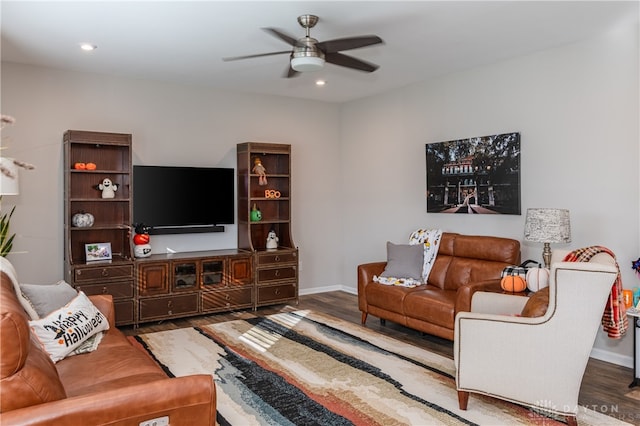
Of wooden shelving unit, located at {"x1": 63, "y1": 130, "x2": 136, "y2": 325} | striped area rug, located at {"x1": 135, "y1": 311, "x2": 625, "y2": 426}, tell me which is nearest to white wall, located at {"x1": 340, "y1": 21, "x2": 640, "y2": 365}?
striped area rug, located at {"x1": 135, "y1": 311, "x2": 625, "y2": 426}

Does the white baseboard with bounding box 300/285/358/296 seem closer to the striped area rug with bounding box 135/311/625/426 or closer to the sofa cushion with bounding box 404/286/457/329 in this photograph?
the striped area rug with bounding box 135/311/625/426

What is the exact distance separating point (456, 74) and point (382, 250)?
92.0 inches

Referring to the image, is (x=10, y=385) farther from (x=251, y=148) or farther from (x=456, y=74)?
(x=456, y=74)

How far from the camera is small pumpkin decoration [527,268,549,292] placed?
3679 millimetres

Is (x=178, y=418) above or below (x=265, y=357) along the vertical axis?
above

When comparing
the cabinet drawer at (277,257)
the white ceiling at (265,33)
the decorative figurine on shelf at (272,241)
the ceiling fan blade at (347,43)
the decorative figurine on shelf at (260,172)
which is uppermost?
the white ceiling at (265,33)

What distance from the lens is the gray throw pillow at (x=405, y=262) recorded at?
4.87 meters

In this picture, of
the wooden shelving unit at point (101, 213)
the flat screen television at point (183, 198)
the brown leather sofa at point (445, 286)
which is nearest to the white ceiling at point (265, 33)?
the wooden shelving unit at point (101, 213)

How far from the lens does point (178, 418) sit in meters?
1.87

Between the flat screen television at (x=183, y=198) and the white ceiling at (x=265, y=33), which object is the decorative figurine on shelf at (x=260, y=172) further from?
the white ceiling at (x=265, y=33)

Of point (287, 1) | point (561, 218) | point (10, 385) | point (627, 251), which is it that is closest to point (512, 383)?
point (561, 218)

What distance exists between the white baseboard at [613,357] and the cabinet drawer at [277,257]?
3.30 metres

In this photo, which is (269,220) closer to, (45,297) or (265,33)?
(265,33)

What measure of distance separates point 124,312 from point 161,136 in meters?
2.02
